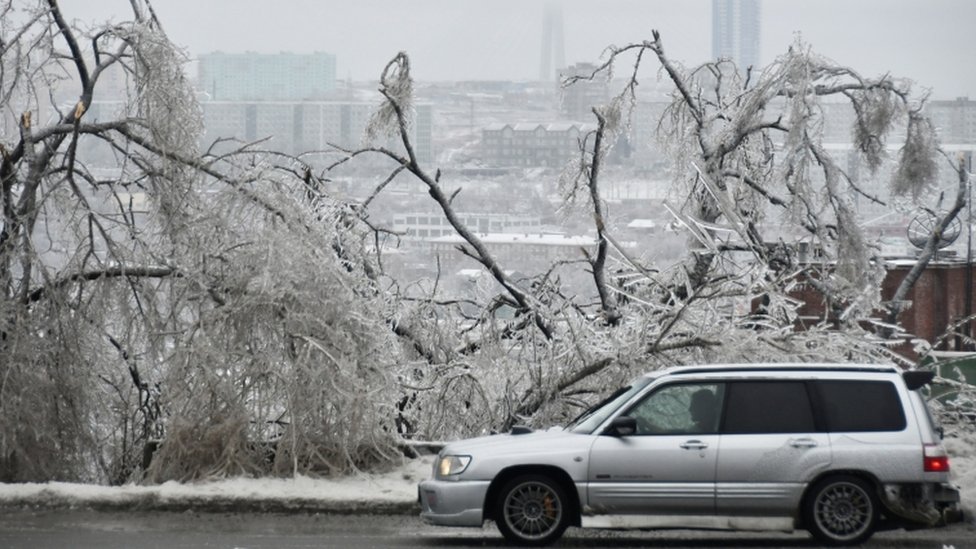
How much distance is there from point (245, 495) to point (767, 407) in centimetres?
467

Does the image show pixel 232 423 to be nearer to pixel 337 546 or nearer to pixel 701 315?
pixel 337 546

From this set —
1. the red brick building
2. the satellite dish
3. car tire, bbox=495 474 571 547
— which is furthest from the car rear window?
the red brick building

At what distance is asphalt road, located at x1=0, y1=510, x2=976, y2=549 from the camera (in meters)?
11.2

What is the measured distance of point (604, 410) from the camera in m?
11.7

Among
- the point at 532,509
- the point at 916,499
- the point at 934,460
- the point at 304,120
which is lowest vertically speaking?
the point at 532,509

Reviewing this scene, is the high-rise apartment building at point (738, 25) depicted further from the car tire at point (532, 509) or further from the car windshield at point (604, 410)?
the car tire at point (532, 509)

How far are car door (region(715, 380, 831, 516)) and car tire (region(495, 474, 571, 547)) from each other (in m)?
1.23

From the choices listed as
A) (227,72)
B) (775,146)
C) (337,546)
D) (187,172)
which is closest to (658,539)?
(337,546)

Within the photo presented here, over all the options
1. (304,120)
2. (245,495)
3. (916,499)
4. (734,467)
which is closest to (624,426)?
(734,467)

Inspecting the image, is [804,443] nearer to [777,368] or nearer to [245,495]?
[777,368]

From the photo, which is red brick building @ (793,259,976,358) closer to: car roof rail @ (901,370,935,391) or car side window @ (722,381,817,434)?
car roof rail @ (901,370,935,391)

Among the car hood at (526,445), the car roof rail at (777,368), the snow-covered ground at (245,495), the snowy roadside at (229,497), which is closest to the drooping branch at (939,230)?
the snow-covered ground at (245,495)

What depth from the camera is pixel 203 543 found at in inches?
Result: 439

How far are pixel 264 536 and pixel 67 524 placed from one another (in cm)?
187
